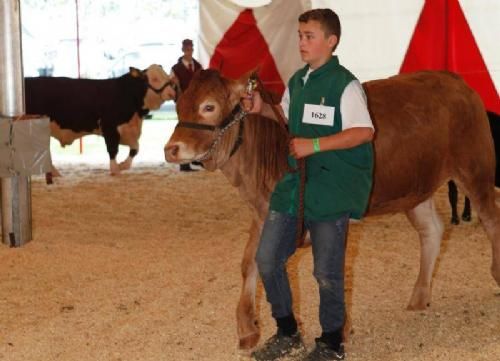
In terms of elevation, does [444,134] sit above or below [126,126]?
above

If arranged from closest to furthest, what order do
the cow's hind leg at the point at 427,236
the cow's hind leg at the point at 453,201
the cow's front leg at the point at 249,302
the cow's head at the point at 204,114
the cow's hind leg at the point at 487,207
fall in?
1. the cow's head at the point at 204,114
2. the cow's front leg at the point at 249,302
3. the cow's hind leg at the point at 487,207
4. the cow's hind leg at the point at 427,236
5. the cow's hind leg at the point at 453,201

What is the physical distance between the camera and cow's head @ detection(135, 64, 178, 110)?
36.8 feet

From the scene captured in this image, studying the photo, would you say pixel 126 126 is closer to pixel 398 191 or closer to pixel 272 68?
pixel 272 68

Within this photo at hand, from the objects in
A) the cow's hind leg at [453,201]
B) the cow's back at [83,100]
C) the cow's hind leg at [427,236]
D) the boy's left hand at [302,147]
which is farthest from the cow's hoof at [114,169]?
the boy's left hand at [302,147]

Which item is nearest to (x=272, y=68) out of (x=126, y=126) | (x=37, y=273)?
(x=126, y=126)

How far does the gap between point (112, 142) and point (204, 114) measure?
7.41m

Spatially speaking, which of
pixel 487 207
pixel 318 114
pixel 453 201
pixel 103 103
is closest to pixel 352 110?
pixel 318 114

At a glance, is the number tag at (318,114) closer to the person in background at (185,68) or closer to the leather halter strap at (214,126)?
the leather halter strap at (214,126)

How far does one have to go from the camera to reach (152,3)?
18.7 meters

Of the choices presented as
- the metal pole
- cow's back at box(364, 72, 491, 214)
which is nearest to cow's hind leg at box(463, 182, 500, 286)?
cow's back at box(364, 72, 491, 214)

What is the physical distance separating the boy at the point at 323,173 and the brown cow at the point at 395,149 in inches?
8.1

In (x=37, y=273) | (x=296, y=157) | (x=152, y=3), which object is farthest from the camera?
(x=152, y=3)

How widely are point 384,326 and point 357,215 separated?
3.51 ft

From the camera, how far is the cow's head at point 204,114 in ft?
11.6
